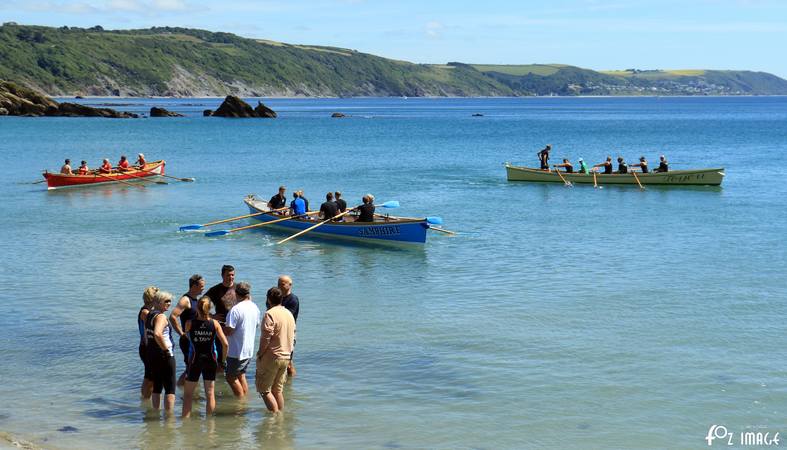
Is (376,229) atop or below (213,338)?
below

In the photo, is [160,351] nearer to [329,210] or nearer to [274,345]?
[274,345]

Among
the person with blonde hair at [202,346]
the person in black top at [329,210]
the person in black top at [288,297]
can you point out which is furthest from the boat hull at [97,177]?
the person with blonde hair at [202,346]

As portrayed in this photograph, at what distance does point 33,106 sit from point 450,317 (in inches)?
4800

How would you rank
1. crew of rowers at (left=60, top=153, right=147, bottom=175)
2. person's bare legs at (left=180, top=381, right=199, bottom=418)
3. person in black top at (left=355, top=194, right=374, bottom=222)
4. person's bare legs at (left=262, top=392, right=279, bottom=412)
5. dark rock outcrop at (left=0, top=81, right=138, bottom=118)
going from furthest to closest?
dark rock outcrop at (left=0, top=81, right=138, bottom=118)
crew of rowers at (left=60, top=153, right=147, bottom=175)
person in black top at (left=355, top=194, right=374, bottom=222)
person's bare legs at (left=262, top=392, right=279, bottom=412)
person's bare legs at (left=180, top=381, right=199, bottom=418)

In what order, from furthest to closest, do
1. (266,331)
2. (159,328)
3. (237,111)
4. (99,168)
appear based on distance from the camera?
(237,111) → (99,168) → (266,331) → (159,328)

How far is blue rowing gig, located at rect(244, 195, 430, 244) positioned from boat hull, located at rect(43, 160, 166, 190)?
20675 millimetres

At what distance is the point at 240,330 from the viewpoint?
13211mm

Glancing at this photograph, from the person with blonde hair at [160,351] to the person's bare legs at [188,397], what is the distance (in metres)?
0.21

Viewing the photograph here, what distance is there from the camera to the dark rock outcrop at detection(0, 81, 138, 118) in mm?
126562

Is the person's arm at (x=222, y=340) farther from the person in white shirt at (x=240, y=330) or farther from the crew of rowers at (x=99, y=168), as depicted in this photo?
the crew of rowers at (x=99, y=168)

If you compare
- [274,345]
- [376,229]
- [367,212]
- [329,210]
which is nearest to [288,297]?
[274,345]

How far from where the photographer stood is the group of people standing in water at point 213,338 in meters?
12.7

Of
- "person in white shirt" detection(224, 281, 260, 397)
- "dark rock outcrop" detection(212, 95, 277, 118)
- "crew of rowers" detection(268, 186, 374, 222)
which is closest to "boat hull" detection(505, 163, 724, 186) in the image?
"crew of rowers" detection(268, 186, 374, 222)

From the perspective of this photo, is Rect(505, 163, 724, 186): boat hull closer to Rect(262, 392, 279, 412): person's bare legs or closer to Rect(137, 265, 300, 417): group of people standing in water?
Rect(137, 265, 300, 417): group of people standing in water
